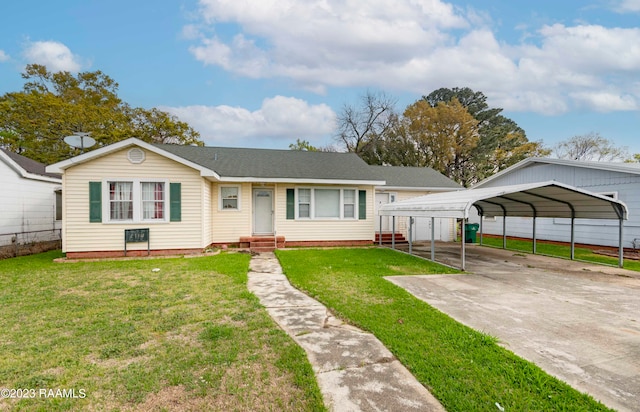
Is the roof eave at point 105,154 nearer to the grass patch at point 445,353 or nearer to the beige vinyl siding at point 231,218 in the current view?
the beige vinyl siding at point 231,218

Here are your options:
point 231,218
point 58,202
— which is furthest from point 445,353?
point 58,202

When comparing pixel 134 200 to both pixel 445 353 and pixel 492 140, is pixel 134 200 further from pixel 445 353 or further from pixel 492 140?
pixel 492 140

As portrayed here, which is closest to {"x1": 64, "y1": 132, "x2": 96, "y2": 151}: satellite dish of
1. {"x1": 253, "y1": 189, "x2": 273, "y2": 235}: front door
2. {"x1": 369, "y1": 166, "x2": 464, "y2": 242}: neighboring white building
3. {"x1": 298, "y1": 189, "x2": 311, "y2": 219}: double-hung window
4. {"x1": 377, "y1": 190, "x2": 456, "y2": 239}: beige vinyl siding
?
{"x1": 253, "y1": 189, "x2": 273, "y2": 235}: front door

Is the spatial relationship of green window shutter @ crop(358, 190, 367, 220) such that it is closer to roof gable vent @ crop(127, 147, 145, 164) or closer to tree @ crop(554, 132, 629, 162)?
roof gable vent @ crop(127, 147, 145, 164)

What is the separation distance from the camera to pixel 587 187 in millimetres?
12047

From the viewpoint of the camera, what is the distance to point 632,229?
Answer: 1066 cm

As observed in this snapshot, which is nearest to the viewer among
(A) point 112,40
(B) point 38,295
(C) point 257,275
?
(B) point 38,295

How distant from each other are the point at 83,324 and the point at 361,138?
27.8m

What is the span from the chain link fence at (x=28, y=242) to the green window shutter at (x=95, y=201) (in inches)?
130

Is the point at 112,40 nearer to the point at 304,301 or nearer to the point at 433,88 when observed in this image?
the point at 304,301

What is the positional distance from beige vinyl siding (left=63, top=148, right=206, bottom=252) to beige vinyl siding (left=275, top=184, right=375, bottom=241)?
3169mm

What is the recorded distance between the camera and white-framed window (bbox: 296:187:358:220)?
12.2 m

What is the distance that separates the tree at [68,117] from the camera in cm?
2025

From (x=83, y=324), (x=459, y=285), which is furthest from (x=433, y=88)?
(x=83, y=324)
